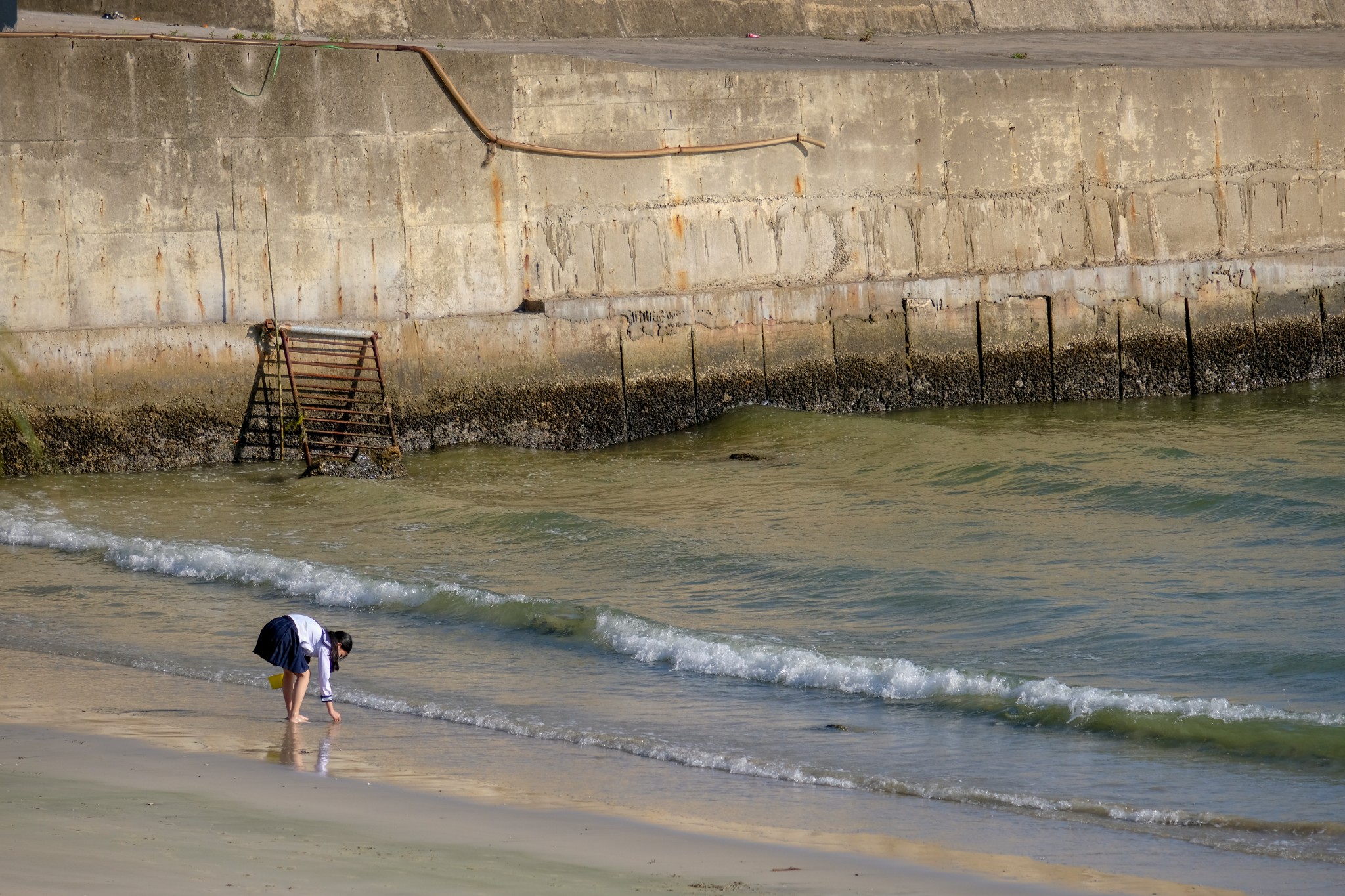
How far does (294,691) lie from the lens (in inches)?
300

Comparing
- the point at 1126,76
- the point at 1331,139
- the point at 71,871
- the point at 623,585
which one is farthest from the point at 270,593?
the point at 1331,139

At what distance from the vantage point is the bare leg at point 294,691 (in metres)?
7.61

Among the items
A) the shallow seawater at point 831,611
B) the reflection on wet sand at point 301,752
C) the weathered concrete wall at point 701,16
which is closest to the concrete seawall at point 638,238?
the shallow seawater at point 831,611

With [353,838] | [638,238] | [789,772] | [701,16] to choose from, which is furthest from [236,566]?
[701,16]

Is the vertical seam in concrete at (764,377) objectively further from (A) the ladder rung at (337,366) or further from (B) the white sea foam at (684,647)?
(B) the white sea foam at (684,647)

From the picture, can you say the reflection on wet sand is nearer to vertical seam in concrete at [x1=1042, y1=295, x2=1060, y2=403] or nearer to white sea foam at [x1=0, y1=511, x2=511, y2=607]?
white sea foam at [x1=0, y1=511, x2=511, y2=607]

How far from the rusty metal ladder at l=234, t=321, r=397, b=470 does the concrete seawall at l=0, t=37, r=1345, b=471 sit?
0.78ft

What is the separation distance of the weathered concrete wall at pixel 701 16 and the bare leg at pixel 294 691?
11573mm

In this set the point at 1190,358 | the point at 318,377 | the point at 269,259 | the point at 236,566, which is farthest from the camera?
the point at 1190,358

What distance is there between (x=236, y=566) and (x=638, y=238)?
5973 mm

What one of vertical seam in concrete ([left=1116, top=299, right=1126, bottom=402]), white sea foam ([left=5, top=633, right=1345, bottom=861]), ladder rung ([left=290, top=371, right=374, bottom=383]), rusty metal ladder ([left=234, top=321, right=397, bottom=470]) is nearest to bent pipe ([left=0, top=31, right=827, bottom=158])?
rusty metal ladder ([left=234, top=321, right=397, bottom=470])

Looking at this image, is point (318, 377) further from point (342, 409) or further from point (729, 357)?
point (729, 357)

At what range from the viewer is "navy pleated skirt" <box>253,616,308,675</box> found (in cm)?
760

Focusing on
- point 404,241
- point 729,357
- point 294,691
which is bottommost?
point 294,691
